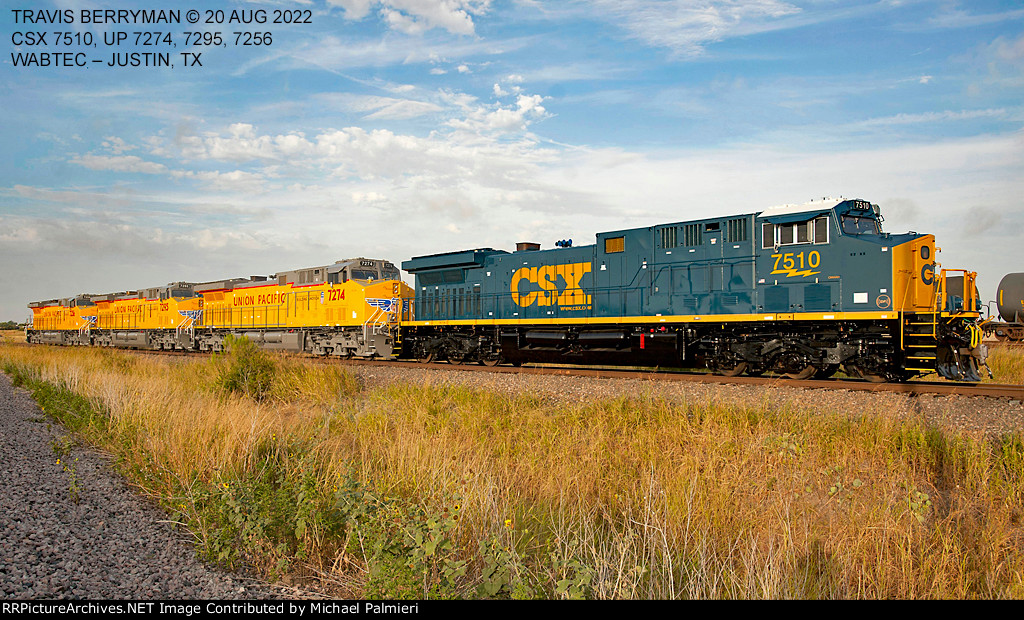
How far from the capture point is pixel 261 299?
2480 centimetres

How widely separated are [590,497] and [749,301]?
821 centimetres

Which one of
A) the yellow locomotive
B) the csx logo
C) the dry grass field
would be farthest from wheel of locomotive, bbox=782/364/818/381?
the yellow locomotive

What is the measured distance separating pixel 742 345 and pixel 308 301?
1577cm

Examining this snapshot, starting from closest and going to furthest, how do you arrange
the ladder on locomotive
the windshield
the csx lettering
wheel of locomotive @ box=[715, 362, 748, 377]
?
the ladder on locomotive < the csx lettering < the windshield < wheel of locomotive @ box=[715, 362, 748, 377]

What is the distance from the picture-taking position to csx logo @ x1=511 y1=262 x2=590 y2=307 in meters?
15.3

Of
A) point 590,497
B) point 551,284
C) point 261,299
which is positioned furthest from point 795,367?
point 261,299

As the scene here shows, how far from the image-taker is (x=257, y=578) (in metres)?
3.96

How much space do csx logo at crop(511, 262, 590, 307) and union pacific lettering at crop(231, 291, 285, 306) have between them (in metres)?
11.6

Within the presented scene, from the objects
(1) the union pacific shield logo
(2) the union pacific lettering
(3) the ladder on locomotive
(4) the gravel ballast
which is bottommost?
(4) the gravel ballast

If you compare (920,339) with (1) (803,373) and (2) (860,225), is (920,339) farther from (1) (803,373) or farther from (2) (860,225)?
(2) (860,225)

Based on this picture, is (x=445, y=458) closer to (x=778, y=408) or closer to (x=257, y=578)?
(x=257, y=578)

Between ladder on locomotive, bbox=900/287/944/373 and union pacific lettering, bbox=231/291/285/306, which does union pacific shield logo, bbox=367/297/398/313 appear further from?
ladder on locomotive, bbox=900/287/944/373

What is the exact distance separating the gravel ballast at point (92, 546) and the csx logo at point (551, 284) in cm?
1081
